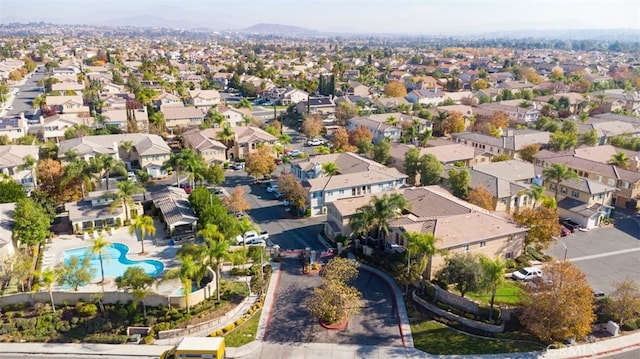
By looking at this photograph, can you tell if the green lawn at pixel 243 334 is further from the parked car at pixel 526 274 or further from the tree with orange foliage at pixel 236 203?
the parked car at pixel 526 274

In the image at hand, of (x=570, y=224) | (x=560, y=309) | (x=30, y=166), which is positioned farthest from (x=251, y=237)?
(x=570, y=224)

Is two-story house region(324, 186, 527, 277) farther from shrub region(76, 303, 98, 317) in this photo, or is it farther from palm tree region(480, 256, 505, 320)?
shrub region(76, 303, 98, 317)

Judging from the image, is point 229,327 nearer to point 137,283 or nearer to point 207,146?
point 137,283

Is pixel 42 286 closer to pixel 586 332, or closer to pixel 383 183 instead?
pixel 383 183

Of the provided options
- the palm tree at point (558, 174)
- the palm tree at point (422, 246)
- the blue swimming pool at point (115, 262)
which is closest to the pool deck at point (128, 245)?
the blue swimming pool at point (115, 262)

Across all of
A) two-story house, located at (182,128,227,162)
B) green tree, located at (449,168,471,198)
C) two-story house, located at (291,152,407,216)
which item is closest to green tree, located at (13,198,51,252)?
two-story house, located at (291,152,407,216)

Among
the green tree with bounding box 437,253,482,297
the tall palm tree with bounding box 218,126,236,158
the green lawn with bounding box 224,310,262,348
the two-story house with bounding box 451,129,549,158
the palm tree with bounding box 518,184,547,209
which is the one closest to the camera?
the green lawn with bounding box 224,310,262,348

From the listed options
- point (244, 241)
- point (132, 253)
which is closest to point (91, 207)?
point (132, 253)
